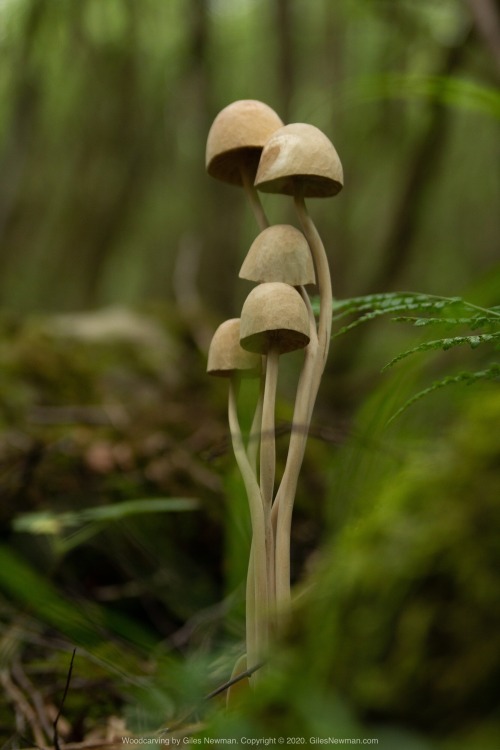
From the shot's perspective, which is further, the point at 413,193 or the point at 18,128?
the point at 18,128

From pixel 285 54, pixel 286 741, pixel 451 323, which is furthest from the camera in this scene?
pixel 285 54

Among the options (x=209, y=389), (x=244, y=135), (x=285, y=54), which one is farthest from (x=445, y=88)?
(x=285, y=54)

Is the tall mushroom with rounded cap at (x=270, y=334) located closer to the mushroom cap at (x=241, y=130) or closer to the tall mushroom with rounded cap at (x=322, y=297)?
the tall mushroom with rounded cap at (x=322, y=297)

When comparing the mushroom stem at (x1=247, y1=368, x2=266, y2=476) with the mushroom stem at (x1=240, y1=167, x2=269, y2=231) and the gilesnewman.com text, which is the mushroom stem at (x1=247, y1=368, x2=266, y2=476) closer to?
the mushroom stem at (x1=240, y1=167, x2=269, y2=231)

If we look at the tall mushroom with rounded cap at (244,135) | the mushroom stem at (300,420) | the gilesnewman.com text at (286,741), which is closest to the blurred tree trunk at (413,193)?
the tall mushroom with rounded cap at (244,135)

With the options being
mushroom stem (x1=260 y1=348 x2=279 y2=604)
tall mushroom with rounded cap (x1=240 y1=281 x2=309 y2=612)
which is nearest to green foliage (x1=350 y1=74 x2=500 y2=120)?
tall mushroom with rounded cap (x1=240 y1=281 x2=309 y2=612)

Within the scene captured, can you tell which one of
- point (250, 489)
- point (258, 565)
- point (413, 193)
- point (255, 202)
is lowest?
point (258, 565)

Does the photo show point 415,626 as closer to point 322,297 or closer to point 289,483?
point 289,483
